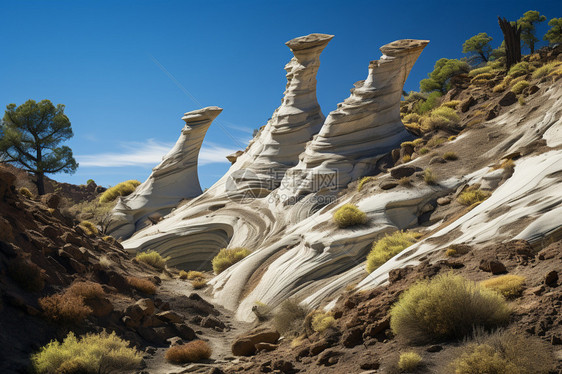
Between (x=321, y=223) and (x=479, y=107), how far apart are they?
44.5 feet

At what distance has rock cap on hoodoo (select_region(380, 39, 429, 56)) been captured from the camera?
97.5 ft

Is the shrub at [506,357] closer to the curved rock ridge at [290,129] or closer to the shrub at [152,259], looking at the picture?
the shrub at [152,259]

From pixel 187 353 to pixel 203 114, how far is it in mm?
29333

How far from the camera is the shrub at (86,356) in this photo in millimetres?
9977

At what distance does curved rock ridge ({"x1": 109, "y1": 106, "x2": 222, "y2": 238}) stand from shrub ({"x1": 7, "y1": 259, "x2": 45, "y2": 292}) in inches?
932

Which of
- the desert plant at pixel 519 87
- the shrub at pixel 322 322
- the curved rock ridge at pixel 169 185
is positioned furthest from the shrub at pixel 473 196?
the curved rock ridge at pixel 169 185

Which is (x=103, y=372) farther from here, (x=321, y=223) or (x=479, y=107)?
(x=479, y=107)

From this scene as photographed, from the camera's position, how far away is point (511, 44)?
40281 millimetres

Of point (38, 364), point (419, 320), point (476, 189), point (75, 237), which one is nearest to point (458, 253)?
point (419, 320)

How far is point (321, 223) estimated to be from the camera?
73.4 feet

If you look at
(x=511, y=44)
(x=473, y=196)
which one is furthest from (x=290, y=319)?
(x=511, y=44)

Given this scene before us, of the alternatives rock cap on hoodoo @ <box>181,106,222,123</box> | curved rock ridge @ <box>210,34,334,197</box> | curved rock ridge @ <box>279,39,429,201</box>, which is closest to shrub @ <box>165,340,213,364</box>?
curved rock ridge @ <box>279,39,429,201</box>

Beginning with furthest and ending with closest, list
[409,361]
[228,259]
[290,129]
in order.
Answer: [290,129]
[228,259]
[409,361]

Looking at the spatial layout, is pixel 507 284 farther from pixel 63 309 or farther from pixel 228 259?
pixel 228 259
